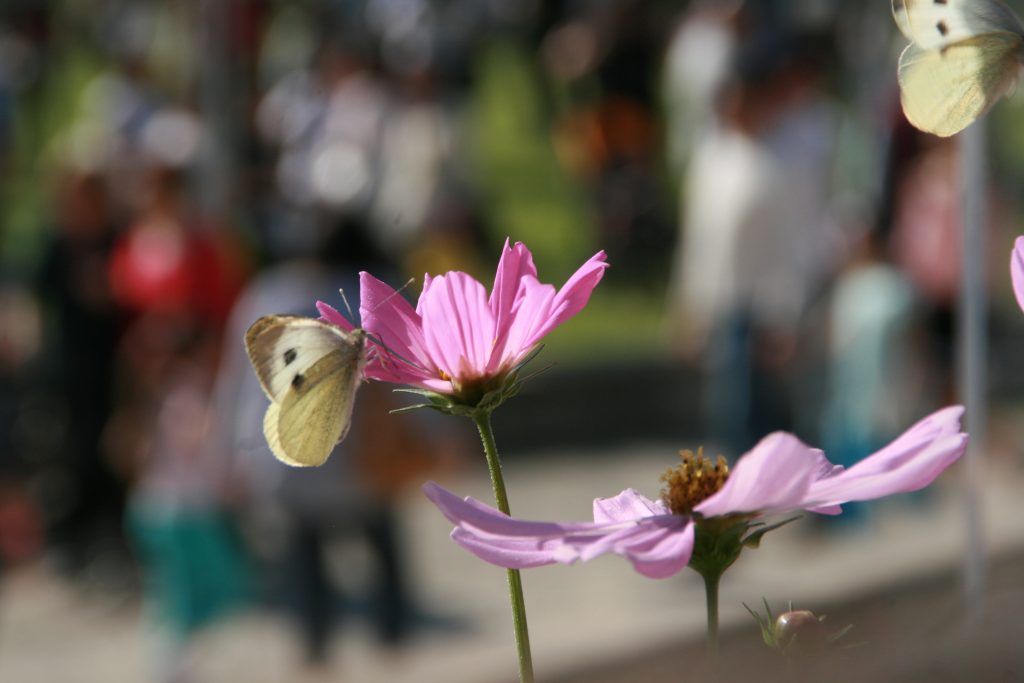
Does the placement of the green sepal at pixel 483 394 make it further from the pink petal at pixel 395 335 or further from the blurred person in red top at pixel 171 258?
the blurred person in red top at pixel 171 258

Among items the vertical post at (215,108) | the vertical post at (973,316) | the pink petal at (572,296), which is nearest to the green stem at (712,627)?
the pink petal at (572,296)

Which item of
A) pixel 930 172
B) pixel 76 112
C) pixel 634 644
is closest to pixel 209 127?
pixel 930 172

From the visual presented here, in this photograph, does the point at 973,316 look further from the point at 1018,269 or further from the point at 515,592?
the point at 515,592

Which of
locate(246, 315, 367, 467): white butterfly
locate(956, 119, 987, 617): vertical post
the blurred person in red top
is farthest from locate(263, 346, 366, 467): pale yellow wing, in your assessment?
the blurred person in red top

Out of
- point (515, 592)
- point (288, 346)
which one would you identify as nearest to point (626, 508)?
point (515, 592)

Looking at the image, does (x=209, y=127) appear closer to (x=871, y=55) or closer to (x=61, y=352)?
(x=61, y=352)

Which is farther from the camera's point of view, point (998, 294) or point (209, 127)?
point (998, 294)

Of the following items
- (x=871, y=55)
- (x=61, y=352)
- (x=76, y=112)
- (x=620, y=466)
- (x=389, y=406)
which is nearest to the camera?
(x=389, y=406)
